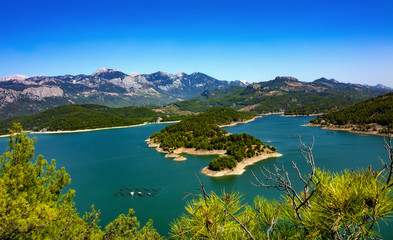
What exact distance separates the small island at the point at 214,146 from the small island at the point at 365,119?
60.0 m

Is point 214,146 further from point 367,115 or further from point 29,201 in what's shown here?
point 367,115

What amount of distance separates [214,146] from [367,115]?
85.8 m

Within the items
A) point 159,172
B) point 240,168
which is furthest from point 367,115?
point 159,172

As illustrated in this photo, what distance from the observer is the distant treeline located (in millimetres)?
96137

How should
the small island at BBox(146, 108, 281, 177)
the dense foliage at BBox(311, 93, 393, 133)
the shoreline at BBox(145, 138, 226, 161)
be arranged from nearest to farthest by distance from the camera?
the small island at BBox(146, 108, 281, 177)
the shoreline at BBox(145, 138, 226, 161)
the dense foliage at BBox(311, 93, 393, 133)

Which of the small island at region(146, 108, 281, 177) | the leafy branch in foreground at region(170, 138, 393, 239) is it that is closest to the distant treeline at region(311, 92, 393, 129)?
the small island at region(146, 108, 281, 177)

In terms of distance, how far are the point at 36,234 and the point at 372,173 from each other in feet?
34.9

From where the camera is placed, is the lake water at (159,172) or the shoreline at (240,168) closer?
the lake water at (159,172)

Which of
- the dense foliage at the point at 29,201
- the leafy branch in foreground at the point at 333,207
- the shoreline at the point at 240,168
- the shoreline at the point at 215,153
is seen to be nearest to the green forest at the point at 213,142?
the shoreline at the point at 240,168

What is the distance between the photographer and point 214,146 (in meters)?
69.5

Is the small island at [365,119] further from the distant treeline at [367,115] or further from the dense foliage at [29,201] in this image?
the dense foliage at [29,201]

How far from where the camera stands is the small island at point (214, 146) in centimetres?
5019

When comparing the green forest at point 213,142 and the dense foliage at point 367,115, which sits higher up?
the dense foliage at point 367,115

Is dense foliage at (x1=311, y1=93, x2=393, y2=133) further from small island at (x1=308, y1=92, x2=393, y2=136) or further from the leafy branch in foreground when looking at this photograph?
the leafy branch in foreground
